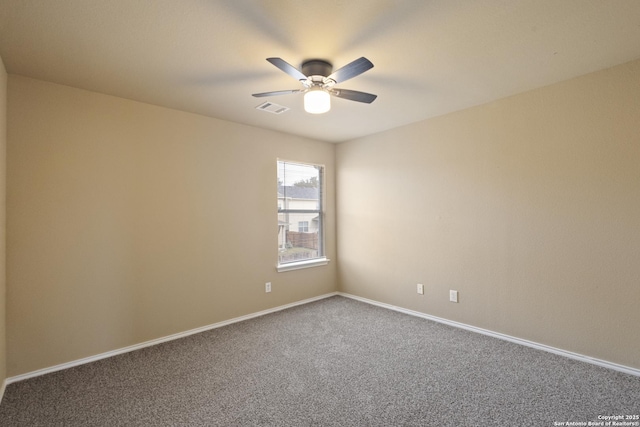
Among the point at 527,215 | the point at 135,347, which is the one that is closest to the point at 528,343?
the point at 527,215

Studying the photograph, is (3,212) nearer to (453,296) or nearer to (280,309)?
(280,309)

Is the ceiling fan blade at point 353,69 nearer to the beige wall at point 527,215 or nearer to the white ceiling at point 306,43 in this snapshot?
the white ceiling at point 306,43

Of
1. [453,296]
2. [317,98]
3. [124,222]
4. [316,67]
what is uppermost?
[316,67]

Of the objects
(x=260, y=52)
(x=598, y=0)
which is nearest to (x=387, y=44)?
(x=260, y=52)

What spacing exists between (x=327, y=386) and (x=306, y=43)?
2498 millimetres

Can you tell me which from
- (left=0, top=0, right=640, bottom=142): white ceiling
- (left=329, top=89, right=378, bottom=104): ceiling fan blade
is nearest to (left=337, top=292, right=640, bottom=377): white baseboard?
(left=0, top=0, right=640, bottom=142): white ceiling

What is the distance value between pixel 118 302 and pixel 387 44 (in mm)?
3248

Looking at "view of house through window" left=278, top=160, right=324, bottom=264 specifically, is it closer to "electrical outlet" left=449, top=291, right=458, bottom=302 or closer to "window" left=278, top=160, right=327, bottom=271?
"window" left=278, top=160, right=327, bottom=271

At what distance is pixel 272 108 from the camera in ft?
10.6

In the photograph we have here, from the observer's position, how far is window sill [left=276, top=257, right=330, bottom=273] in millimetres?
4141

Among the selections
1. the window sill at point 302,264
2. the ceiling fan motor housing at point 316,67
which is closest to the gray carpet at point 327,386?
the window sill at point 302,264

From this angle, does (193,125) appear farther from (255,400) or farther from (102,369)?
(255,400)

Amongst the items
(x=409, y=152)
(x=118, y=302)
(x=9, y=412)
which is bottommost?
(x=9, y=412)

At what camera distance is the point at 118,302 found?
2.88 m
